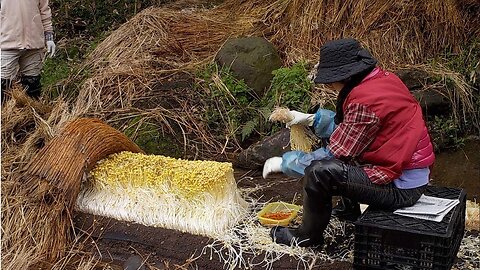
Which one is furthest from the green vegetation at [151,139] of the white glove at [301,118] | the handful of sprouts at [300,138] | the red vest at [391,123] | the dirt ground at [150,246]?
the red vest at [391,123]

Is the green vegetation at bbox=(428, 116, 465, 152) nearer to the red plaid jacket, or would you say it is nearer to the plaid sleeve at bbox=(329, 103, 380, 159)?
the red plaid jacket

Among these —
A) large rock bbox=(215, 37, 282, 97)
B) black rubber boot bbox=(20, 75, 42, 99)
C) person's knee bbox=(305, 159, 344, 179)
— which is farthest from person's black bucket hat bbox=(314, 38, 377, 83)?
black rubber boot bbox=(20, 75, 42, 99)

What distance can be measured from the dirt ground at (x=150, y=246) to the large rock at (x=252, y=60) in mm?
2573

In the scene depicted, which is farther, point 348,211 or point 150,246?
point 348,211

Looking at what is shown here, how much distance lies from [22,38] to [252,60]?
2138 millimetres

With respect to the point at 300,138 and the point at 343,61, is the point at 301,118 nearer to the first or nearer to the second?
the point at 300,138

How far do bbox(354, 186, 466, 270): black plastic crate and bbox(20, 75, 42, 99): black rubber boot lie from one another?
3.85 m

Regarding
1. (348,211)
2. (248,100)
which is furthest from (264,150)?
(348,211)

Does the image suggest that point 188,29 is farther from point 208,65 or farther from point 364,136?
point 364,136

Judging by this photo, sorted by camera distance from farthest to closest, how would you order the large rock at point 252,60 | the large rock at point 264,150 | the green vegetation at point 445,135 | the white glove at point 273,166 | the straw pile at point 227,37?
the large rock at point 252,60
the straw pile at point 227,37
the green vegetation at point 445,135
the large rock at point 264,150
the white glove at point 273,166

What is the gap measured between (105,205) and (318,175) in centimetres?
160

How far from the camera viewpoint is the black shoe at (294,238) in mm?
3859

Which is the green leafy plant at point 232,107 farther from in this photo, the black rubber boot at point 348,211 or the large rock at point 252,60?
the black rubber boot at point 348,211

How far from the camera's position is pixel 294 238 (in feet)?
12.8
